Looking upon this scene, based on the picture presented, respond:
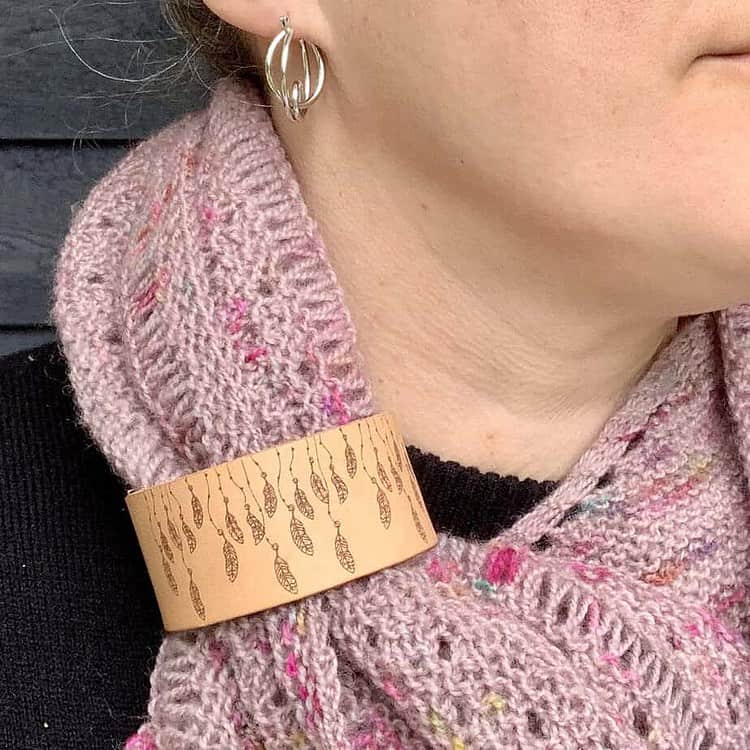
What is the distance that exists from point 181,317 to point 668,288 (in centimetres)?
36

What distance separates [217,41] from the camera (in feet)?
2.67

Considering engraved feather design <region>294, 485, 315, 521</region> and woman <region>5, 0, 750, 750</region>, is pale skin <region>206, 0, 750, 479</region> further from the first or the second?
engraved feather design <region>294, 485, 315, 521</region>

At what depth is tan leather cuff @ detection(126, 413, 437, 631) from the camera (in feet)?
1.98

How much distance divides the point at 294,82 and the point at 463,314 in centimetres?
22

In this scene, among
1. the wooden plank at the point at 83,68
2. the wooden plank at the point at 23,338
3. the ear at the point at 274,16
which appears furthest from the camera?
the wooden plank at the point at 23,338

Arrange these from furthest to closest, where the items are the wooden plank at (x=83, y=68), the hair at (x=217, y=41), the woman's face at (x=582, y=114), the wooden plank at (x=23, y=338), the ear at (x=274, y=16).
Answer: the wooden plank at (x=23, y=338)
the wooden plank at (x=83, y=68)
the hair at (x=217, y=41)
the ear at (x=274, y=16)
the woman's face at (x=582, y=114)

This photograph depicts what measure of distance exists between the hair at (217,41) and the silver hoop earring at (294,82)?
0.08 metres

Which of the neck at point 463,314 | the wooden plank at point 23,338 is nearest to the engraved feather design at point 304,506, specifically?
the neck at point 463,314

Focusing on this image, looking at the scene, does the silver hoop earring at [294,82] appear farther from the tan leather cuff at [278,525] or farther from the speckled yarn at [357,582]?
the tan leather cuff at [278,525]

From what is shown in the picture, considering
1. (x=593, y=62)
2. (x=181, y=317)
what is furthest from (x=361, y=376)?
(x=593, y=62)

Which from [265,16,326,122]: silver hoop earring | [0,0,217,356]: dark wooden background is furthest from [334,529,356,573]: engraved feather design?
[0,0,217,356]: dark wooden background

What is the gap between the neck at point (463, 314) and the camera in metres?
0.69

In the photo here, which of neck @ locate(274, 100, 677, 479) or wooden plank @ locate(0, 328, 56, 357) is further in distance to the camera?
wooden plank @ locate(0, 328, 56, 357)

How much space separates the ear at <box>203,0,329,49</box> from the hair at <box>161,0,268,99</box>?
0.30ft
